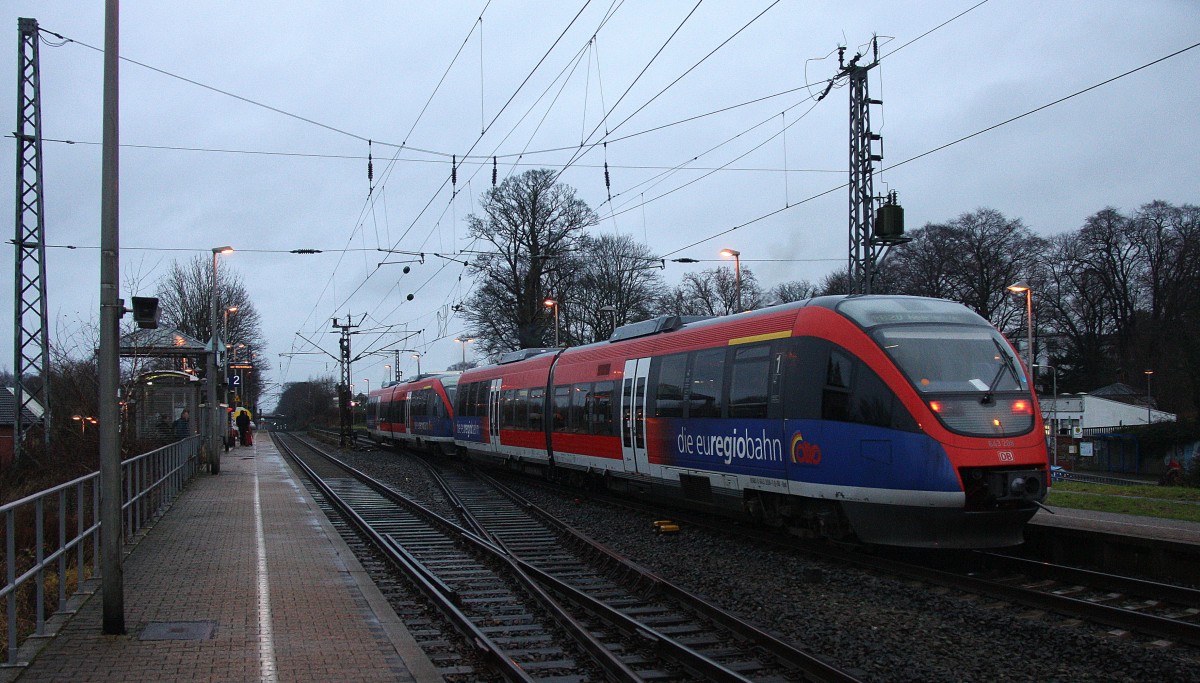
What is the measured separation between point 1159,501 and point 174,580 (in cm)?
1626

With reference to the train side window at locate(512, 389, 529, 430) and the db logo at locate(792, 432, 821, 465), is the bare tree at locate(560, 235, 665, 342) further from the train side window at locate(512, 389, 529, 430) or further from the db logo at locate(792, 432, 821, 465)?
the db logo at locate(792, 432, 821, 465)

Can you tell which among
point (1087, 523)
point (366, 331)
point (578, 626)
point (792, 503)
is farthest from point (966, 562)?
point (366, 331)

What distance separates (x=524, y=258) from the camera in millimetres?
44875

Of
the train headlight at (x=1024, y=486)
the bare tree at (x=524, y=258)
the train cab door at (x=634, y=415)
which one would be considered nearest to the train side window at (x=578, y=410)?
the train cab door at (x=634, y=415)

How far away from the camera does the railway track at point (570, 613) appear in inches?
274

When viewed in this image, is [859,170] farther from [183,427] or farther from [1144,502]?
[183,427]

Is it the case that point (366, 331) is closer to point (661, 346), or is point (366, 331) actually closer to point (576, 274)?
point (576, 274)

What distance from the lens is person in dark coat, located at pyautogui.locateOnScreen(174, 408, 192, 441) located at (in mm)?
24594

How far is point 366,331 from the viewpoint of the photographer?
176ft

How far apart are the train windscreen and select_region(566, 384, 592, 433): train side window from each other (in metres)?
8.93

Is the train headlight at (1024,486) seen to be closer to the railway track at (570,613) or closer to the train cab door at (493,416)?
the railway track at (570,613)

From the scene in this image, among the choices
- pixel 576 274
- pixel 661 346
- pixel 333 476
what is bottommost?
pixel 333 476

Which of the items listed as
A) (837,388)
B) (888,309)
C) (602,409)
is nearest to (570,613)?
(837,388)

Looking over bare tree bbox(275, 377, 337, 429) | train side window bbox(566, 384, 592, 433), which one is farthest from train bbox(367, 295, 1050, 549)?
bare tree bbox(275, 377, 337, 429)
